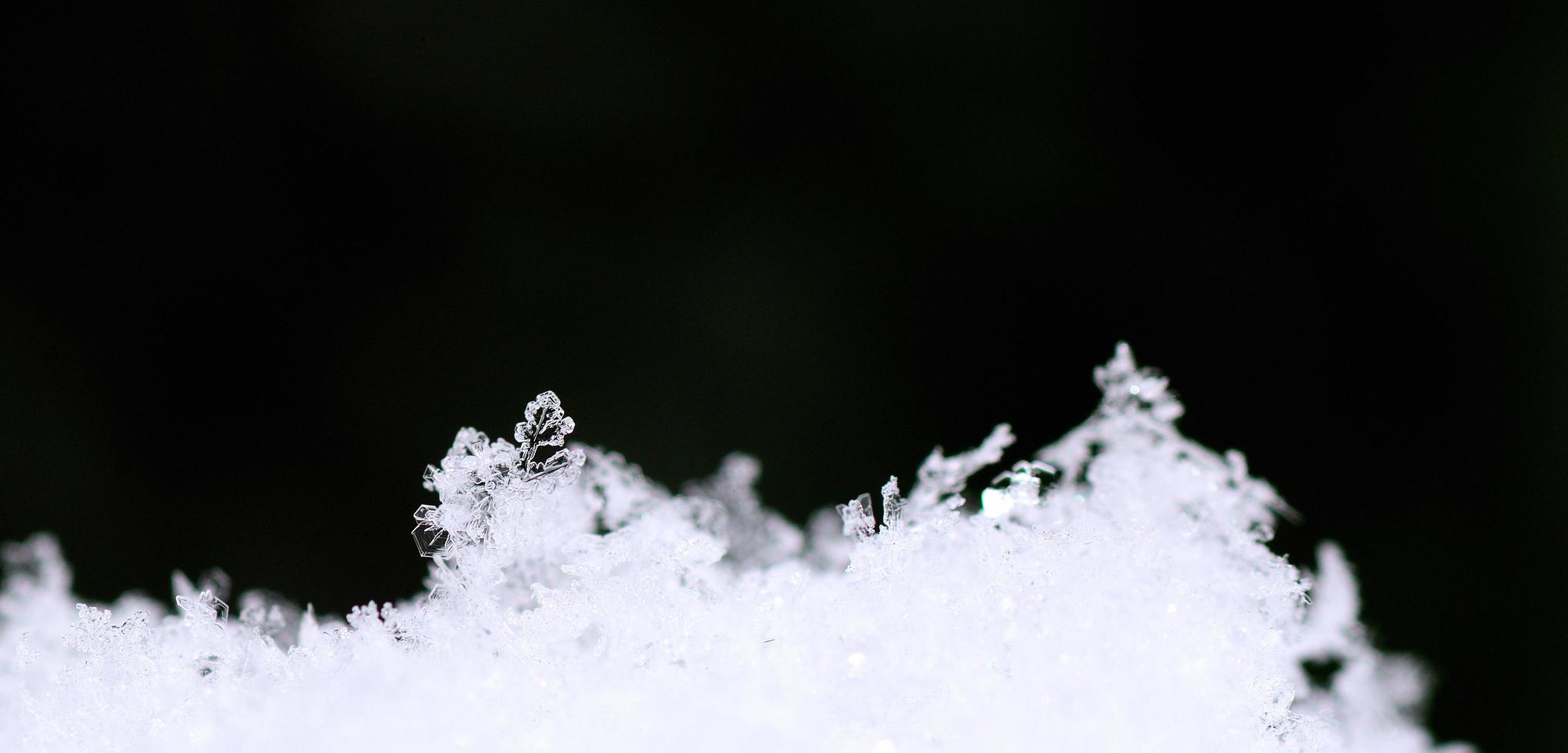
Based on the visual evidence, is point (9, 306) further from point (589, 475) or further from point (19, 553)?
point (589, 475)

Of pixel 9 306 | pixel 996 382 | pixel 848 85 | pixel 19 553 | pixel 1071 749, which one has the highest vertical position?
pixel 848 85

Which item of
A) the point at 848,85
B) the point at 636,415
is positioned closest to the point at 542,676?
the point at 636,415

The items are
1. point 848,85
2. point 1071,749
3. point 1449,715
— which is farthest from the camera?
point 848,85

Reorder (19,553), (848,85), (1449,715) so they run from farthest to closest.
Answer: (848,85) < (1449,715) < (19,553)

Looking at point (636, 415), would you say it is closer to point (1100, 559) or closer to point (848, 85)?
point (848, 85)

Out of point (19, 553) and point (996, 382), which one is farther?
point (996, 382)

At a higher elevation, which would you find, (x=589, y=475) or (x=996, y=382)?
(x=996, y=382)

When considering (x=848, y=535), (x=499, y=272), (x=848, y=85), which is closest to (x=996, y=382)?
(x=848, y=85)
